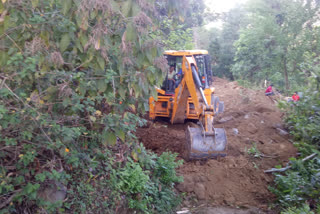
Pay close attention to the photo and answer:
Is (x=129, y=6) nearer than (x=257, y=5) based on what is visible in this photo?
Yes

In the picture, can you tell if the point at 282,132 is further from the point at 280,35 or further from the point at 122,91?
the point at 280,35

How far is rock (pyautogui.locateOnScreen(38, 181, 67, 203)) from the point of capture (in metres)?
3.51

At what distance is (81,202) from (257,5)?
61.7ft

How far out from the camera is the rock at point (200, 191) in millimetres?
6215

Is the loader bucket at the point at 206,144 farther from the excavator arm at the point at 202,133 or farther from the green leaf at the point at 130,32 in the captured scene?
the green leaf at the point at 130,32

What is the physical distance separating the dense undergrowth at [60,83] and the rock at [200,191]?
264 cm

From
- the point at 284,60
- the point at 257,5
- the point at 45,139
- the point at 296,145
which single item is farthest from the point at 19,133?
the point at 257,5

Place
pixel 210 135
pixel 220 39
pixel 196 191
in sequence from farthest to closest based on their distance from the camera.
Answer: pixel 220 39 < pixel 210 135 < pixel 196 191

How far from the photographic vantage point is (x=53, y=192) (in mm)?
3639

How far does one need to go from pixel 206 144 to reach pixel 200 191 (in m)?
1.11

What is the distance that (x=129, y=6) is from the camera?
3.04 meters

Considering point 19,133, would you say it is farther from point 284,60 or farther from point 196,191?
point 284,60

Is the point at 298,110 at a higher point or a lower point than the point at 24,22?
lower

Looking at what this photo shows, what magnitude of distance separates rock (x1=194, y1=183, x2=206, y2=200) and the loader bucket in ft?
2.56
